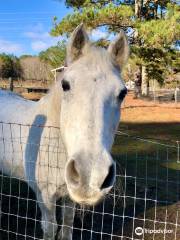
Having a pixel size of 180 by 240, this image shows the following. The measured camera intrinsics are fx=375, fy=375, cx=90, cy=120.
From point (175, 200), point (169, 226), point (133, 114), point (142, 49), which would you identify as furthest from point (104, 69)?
point (142, 49)

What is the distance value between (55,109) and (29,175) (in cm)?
68

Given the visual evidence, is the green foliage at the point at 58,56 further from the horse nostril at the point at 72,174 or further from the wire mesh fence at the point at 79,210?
the horse nostril at the point at 72,174

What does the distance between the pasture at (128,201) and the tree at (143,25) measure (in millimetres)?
3918

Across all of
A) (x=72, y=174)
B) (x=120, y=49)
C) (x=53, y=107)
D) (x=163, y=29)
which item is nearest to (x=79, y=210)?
(x=53, y=107)

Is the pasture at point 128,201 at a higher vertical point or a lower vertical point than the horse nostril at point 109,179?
lower

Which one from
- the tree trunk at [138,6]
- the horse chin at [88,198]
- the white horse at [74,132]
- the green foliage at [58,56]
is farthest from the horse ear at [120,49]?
the tree trunk at [138,6]

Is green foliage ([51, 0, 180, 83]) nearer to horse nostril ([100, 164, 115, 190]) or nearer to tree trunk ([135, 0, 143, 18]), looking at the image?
tree trunk ([135, 0, 143, 18])

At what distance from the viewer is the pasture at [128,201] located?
3.86 meters

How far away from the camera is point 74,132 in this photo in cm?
225

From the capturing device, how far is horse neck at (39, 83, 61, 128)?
323 centimetres

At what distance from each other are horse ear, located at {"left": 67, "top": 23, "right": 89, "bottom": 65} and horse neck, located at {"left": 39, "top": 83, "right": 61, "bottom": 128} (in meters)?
0.48

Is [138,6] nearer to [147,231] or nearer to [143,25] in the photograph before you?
[143,25]

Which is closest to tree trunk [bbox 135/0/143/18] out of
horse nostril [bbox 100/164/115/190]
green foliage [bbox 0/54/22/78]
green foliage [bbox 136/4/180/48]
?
green foliage [bbox 136/4/180/48]

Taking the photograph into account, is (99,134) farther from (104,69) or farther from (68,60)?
(68,60)
